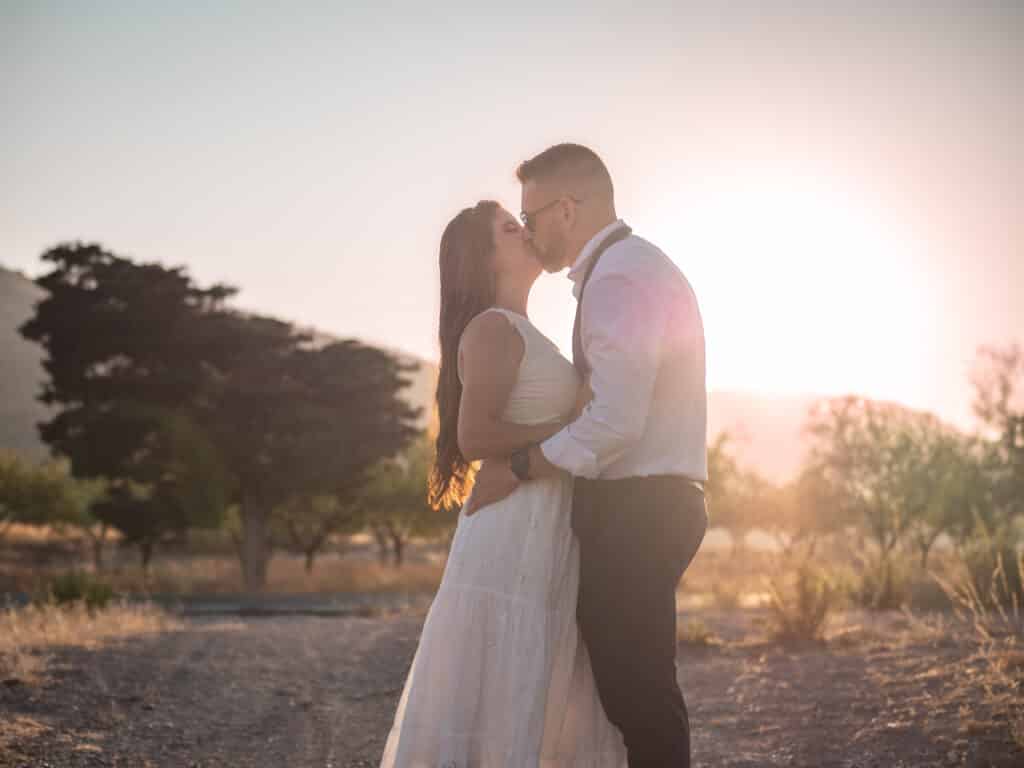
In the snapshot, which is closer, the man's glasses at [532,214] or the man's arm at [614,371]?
the man's arm at [614,371]

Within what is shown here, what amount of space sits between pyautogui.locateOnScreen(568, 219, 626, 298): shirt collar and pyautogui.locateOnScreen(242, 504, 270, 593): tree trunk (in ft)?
93.9

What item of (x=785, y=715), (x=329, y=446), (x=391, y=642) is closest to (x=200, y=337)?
(x=329, y=446)

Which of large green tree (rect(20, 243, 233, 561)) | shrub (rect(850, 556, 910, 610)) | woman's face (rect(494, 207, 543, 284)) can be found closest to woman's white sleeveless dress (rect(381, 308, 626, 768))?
woman's face (rect(494, 207, 543, 284))

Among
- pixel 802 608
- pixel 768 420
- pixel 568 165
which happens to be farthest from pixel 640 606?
pixel 768 420

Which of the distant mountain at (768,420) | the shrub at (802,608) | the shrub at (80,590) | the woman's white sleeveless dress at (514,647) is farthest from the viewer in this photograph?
the distant mountain at (768,420)

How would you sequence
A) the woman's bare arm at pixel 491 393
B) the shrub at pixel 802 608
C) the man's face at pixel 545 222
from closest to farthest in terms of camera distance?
the woman's bare arm at pixel 491 393
the man's face at pixel 545 222
the shrub at pixel 802 608

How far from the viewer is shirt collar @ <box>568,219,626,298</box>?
3.17 meters

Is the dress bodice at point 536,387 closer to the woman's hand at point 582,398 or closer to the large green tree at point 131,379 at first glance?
the woman's hand at point 582,398

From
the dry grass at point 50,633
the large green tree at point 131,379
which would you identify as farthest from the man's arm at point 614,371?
the large green tree at point 131,379

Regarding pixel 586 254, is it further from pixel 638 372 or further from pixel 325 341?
pixel 325 341

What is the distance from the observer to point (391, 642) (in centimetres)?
1071

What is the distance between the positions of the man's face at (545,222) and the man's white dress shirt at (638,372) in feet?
0.46

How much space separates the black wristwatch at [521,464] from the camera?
10.1 feet

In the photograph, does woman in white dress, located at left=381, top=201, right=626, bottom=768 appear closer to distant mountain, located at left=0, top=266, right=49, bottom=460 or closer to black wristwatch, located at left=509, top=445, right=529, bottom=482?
black wristwatch, located at left=509, top=445, right=529, bottom=482
